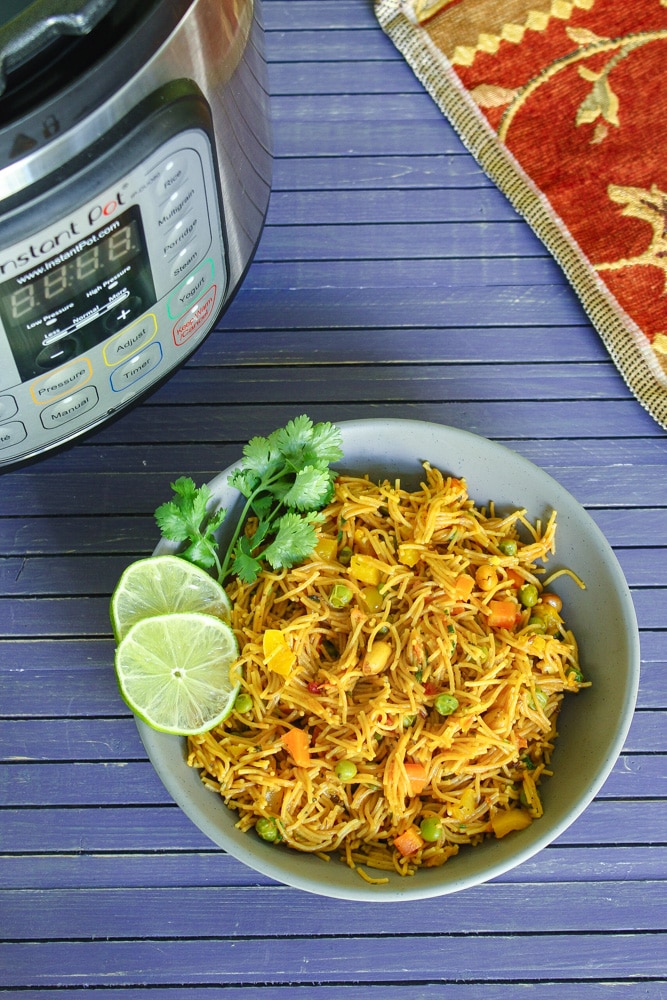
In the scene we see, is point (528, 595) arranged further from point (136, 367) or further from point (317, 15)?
point (317, 15)

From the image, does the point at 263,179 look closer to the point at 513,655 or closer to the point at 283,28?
the point at 283,28

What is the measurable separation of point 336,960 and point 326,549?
543mm

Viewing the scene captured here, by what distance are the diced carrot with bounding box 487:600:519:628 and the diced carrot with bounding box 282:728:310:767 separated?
0.28 meters

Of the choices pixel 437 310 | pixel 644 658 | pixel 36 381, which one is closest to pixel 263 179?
pixel 437 310

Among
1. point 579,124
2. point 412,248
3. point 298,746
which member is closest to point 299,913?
point 298,746

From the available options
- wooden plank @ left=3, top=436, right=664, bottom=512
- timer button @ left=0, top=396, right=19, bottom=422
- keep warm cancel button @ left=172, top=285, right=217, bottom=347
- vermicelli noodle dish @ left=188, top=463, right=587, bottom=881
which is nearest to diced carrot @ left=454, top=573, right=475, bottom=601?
vermicelli noodle dish @ left=188, top=463, right=587, bottom=881

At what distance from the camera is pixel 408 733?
47.0 inches

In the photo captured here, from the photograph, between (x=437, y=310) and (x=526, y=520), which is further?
(x=437, y=310)

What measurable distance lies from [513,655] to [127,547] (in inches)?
22.9

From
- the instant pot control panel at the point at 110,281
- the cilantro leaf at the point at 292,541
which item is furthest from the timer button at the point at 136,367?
the cilantro leaf at the point at 292,541

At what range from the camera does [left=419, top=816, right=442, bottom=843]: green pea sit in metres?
1.18

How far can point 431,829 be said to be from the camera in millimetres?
1180

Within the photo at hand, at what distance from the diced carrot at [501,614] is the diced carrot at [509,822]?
23 centimetres

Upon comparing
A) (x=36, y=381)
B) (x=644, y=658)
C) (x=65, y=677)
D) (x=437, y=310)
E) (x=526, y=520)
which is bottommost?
(x=644, y=658)
